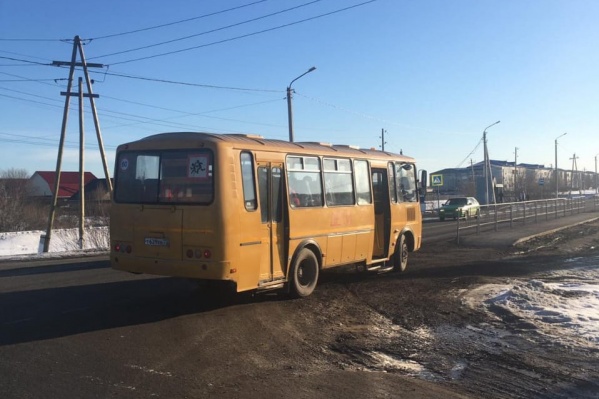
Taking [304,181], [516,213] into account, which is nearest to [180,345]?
[304,181]

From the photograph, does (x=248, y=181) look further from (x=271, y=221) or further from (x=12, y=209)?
(x=12, y=209)

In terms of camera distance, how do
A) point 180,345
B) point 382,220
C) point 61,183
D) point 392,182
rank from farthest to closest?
point 61,183 < point 392,182 < point 382,220 < point 180,345

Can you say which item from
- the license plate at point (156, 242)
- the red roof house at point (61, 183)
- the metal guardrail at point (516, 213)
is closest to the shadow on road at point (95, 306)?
the license plate at point (156, 242)

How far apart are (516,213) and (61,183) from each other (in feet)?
253

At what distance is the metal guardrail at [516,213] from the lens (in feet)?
86.1

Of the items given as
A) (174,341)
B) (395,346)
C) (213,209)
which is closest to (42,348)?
(174,341)

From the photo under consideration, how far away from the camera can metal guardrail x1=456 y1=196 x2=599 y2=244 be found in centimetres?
2624

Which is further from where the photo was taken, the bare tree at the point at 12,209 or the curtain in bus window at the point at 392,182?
the bare tree at the point at 12,209

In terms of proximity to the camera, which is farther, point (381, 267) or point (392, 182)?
point (392, 182)

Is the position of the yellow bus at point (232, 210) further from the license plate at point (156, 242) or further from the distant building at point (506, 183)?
the distant building at point (506, 183)

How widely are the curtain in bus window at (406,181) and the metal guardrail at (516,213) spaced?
1004cm

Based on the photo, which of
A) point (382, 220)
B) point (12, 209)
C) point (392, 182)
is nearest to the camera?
point (382, 220)

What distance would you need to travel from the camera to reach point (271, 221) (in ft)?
30.6

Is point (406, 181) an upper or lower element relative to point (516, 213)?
upper
